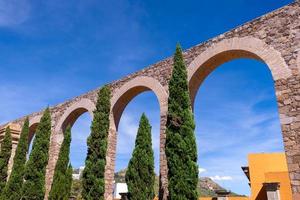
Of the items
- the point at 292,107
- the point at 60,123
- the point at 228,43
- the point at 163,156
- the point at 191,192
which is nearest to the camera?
the point at 292,107

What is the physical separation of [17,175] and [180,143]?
955cm

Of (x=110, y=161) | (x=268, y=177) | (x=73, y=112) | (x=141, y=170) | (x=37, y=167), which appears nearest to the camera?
(x=141, y=170)

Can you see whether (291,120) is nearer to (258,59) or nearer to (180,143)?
(258,59)

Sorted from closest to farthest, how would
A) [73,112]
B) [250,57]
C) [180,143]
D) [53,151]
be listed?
[180,143], [250,57], [73,112], [53,151]

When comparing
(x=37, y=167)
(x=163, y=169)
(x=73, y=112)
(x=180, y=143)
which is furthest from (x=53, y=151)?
(x=180, y=143)

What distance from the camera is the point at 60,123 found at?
1645 centimetres

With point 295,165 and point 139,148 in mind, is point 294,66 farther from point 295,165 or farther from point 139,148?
point 139,148

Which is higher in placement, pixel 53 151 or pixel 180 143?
pixel 53 151

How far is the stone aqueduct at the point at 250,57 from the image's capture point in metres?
8.09

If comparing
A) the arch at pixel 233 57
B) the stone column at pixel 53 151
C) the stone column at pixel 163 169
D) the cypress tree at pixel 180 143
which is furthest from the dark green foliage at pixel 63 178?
the arch at pixel 233 57

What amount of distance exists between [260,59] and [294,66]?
3.81 feet

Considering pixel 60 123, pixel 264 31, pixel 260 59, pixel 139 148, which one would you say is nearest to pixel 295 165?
pixel 260 59

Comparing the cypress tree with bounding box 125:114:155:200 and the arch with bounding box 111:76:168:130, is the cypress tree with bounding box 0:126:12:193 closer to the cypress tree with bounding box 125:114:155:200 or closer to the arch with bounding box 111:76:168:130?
the arch with bounding box 111:76:168:130

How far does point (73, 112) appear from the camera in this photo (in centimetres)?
1598
